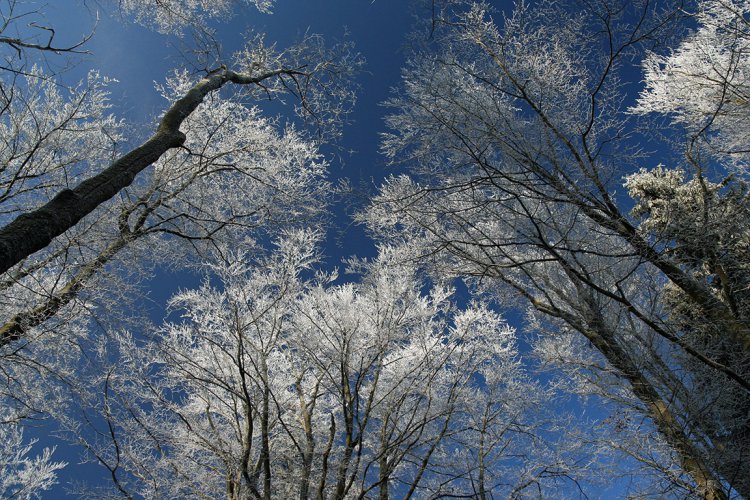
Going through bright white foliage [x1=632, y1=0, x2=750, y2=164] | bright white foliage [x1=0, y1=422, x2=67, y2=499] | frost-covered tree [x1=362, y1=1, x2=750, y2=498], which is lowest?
bright white foliage [x1=0, y1=422, x2=67, y2=499]

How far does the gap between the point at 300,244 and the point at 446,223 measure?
11.8 ft

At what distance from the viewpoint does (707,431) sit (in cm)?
381

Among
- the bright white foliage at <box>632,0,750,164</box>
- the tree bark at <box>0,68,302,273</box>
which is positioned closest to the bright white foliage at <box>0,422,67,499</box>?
the tree bark at <box>0,68,302,273</box>

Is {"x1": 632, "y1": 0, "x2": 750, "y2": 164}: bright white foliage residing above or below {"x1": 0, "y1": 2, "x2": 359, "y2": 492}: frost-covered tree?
above

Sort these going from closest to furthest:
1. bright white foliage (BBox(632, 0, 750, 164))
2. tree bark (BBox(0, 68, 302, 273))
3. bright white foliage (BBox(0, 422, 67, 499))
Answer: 1. tree bark (BBox(0, 68, 302, 273))
2. bright white foliage (BBox(632, 0, 750, 164))
3. bright white foliage (BBox(0, 422, 67, 499))

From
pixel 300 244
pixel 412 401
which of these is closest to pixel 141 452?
pixel 300 244

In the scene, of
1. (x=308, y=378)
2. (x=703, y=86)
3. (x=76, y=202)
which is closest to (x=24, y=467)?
(x=308, y=378)

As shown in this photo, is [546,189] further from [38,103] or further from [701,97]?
[38,103]

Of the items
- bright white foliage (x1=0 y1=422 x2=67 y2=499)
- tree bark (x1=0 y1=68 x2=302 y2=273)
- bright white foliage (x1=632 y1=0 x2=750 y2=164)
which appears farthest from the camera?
bright white foliage (x1=0 y1=422 x2=67 y2=499)

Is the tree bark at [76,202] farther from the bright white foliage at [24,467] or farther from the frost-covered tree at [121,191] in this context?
the bright white foliage at [24,467]

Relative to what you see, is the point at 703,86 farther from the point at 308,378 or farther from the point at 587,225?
the point at 308,378

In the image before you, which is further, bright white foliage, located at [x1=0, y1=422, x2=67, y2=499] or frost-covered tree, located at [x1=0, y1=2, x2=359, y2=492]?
bright white foliage, located at [x1=0, y1=422, x2=67, y2=499]

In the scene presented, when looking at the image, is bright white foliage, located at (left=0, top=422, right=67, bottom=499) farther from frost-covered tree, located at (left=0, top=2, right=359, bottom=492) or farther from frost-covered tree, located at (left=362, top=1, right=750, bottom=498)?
frost-covered tree, located at (left=362, top=1, right=750, bottom=498)

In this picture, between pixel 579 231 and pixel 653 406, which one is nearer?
pixel 653 406
